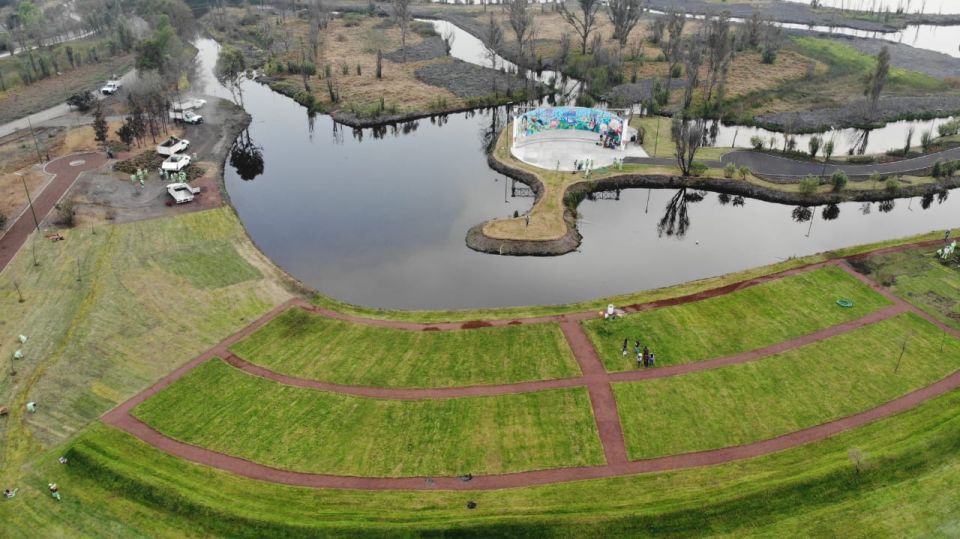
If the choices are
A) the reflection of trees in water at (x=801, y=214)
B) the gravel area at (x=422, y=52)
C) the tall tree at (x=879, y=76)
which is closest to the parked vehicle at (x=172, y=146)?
the gravel area at (x=422, y=52)

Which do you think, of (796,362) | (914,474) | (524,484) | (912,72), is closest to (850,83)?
(912,72)

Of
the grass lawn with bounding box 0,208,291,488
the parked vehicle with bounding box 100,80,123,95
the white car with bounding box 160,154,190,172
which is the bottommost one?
the grass lawn with bounding box 0,208,291,488

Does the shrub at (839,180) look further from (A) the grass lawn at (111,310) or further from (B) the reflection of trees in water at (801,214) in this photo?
(A) the grass lawn at (111,310)

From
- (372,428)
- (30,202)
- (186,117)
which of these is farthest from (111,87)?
(372,428)

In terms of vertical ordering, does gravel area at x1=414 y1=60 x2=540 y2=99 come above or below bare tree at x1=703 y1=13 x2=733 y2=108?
below

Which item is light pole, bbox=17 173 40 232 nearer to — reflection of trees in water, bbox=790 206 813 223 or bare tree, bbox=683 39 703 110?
reflection of trees in water, bbox=790 206 813 223

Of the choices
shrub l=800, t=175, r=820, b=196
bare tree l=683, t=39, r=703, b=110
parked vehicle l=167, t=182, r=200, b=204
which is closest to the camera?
parked vehicle l=167, t=182, r=200, b=204

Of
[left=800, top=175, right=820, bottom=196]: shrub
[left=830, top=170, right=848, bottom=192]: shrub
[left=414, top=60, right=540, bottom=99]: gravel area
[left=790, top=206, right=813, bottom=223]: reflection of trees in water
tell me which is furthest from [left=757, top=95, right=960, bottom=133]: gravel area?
[left=414, top=60, right=540, bottom=99]: gravel area

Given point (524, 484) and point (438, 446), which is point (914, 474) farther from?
point (438, 446)
